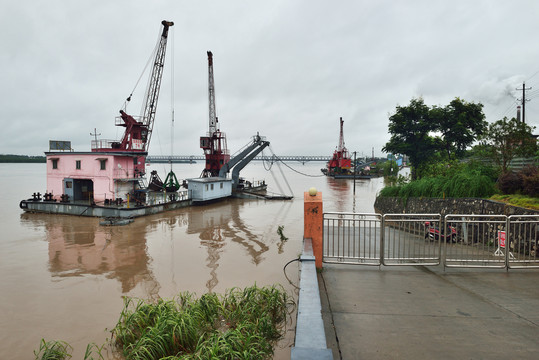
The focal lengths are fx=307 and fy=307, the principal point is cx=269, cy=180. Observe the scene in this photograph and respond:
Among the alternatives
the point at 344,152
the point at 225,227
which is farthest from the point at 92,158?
the point at 344,152

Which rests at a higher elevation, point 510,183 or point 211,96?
point 211,96

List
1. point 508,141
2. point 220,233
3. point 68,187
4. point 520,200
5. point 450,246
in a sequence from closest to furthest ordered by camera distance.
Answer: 1. point 450,246
2. point 520,200
3. point 508,141
4. point 220,233
5. point 68,187

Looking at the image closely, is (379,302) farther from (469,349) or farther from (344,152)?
(344,152)

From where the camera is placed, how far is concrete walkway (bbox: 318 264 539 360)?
3850 millimetres

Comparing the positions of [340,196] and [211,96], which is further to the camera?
[211,96]

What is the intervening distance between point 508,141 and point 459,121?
46.7ft

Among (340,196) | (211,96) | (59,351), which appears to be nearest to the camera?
(59,351)

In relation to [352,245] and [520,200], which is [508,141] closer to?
[520,200]

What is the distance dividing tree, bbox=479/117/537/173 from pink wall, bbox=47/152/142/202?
25.6 m

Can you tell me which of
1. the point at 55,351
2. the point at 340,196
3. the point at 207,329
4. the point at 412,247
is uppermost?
the point at 412,247

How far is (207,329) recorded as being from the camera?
602cm

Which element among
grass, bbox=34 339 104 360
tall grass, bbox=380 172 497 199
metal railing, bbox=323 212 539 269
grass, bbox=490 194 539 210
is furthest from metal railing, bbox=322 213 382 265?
tall grass, bbox=380 172 497 199

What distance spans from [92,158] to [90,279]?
17825 mm

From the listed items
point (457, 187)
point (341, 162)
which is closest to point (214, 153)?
point (457, 187)
